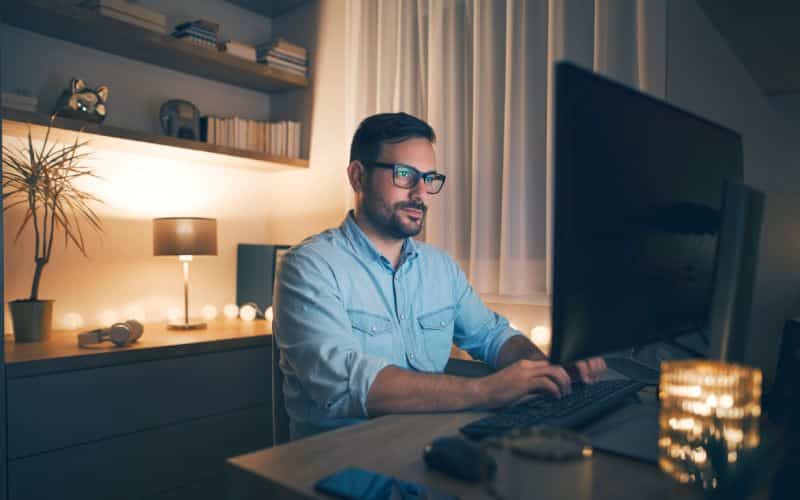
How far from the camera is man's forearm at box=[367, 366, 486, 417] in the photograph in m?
1.01

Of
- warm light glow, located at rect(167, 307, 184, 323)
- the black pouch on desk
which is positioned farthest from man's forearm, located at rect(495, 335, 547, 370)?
warm light glow, located at rect(167, 307, 184, 323)

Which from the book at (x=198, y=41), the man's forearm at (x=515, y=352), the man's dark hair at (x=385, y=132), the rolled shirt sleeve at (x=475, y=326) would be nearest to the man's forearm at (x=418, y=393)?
the man's forearm at (x=515, y=352)

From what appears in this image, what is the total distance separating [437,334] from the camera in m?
1.65

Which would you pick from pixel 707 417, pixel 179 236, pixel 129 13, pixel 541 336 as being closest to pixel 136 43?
pixel 129 13

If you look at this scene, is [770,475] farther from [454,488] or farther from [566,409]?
[454,488]

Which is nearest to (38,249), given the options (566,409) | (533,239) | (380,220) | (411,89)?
(380,220)

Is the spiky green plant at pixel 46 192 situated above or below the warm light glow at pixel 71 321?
above

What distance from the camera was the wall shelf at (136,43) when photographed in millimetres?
2211

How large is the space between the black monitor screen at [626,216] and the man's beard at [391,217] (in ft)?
2.79

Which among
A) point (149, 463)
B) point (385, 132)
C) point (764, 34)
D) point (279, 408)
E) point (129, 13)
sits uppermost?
point (129, 13)

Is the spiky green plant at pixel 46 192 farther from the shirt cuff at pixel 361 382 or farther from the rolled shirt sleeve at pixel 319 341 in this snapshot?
the shirt cuff at pixel 361 382

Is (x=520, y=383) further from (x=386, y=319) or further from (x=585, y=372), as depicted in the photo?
(x=386, y=319)

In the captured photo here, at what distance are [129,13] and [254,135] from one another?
0.82 meters

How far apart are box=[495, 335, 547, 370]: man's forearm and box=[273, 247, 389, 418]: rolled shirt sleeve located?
48 centimetres
